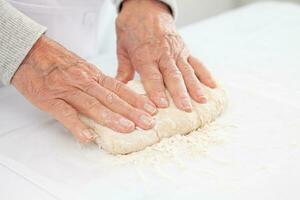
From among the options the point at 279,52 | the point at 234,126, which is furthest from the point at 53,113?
the point at 279,52

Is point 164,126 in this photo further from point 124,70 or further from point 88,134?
point 124,70

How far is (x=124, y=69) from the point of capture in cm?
118

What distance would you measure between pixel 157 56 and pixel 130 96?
182 mm

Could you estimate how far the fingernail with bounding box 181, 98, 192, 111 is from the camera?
3.30 ft

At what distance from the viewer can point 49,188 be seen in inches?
33.3

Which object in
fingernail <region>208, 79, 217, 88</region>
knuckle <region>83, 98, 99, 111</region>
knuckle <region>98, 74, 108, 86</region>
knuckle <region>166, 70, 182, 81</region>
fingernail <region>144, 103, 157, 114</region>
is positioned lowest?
fingernail <region>208, 79, 217, 88</region>

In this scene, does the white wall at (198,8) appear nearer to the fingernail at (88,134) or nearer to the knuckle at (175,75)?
the knuckle at (175,75)

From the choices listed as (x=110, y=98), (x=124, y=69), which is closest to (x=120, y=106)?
(x=110, y=98)

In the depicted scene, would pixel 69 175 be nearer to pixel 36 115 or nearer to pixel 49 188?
pixel 49 188

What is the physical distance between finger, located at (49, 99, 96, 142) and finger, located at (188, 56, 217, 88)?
0.95ft

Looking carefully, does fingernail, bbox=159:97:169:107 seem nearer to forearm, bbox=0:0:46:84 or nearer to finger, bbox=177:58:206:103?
finger, bbox=177:58:206:103

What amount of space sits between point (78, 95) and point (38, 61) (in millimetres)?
110

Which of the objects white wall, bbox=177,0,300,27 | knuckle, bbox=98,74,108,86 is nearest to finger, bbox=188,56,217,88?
knuckle, bbox=98,74,108,86

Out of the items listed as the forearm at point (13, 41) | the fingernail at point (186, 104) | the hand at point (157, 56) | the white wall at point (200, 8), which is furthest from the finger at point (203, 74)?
the white wall at point (200, 8)
